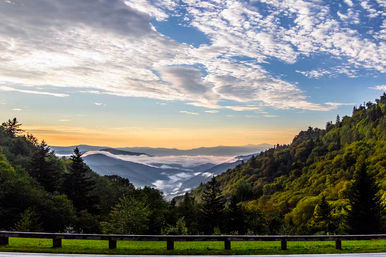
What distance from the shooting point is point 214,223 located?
8688 centimetres

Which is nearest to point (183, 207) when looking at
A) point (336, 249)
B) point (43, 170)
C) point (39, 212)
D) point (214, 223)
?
point (214, 223)

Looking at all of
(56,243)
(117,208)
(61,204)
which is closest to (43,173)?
(61,204)

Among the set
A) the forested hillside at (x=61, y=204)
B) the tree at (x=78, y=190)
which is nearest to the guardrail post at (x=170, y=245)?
the forested hillside at (x=61, y=204)

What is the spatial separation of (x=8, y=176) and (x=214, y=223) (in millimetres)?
49978

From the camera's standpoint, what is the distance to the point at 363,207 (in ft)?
196

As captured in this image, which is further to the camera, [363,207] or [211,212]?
[211,212]

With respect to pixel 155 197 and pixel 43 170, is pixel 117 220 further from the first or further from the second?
pixel 43 170

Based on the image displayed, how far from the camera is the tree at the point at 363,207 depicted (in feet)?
193

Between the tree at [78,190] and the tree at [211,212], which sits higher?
the tree at [78,190]

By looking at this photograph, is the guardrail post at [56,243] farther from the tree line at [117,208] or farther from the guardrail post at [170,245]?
the tree line at [117,208]

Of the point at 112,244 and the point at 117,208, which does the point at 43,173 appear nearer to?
the point at 117,208

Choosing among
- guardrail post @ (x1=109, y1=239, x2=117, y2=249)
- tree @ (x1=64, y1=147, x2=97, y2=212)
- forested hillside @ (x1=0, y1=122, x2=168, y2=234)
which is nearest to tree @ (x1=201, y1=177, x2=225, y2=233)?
forested hillside @ (x1=0, y1=122, x2=168, y2=234)

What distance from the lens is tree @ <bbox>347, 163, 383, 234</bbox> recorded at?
193ft

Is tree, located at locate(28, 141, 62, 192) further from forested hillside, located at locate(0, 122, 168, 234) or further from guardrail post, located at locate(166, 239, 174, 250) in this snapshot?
guardrail post, located at locate(166, 239, 174, 250)
